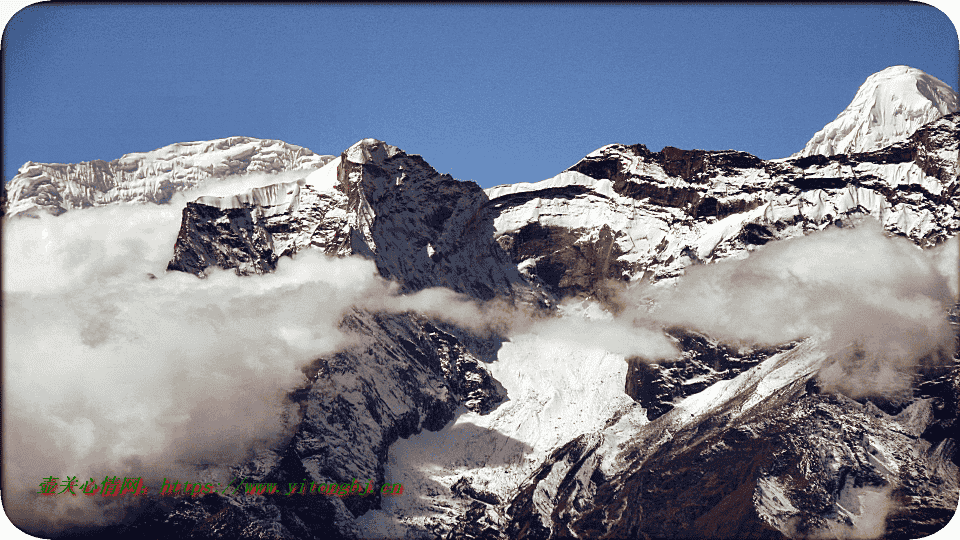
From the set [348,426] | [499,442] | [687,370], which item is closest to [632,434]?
[687,370]

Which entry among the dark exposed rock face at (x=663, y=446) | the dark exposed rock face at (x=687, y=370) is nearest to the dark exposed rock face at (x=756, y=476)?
the dark exposed rock face at (x=663, y=446)

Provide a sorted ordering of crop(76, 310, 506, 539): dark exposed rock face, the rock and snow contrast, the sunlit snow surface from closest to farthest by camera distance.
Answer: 1. crop(76, 310, 506, 539): dark exposed rock face
2. the rock and snow contrast
3. the sunlit snow surface

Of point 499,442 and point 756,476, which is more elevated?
point 756,476

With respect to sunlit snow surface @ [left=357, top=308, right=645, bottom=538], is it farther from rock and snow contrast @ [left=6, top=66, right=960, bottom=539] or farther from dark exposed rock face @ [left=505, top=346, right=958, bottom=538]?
dark exposed rock face @ [left=505, top=346, right=958, bottom=538]

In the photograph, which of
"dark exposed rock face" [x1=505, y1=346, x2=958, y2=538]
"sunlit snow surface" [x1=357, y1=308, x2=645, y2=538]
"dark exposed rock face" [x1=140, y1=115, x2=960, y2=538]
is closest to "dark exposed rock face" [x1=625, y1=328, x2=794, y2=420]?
"dark exposed rock face" [x1=140, y1=115, x2=960, y2=538]

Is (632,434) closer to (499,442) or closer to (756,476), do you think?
(499,442)

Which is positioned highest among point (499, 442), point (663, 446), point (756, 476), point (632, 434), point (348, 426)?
point (348, 426)

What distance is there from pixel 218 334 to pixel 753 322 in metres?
84.7

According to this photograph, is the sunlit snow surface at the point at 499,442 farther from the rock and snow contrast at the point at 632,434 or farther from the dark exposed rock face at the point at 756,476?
the dark exposed rock face at the point at 756,476

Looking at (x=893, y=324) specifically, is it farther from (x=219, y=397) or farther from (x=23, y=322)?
(x=23, y=322)

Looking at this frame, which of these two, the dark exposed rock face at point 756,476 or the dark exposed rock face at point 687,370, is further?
the dark exposed rock face at point 687,370

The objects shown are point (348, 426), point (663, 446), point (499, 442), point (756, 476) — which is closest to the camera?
point (756, 476)

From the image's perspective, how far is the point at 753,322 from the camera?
191 meters

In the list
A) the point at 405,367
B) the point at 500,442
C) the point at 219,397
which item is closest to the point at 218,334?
the point at 219,397
